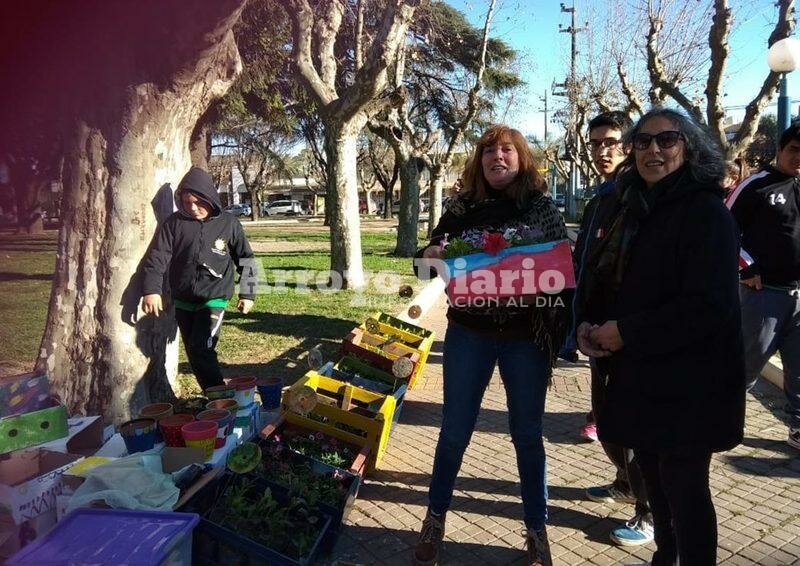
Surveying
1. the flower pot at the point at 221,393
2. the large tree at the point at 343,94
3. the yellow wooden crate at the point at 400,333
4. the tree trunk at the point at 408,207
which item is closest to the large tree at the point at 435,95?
the tree trunk at the point at 408,207

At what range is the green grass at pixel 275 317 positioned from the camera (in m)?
6.46

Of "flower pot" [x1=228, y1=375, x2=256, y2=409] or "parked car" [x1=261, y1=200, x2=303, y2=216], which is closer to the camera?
"flower pot" [x1=228, y1=375, x2=256, y2=409]

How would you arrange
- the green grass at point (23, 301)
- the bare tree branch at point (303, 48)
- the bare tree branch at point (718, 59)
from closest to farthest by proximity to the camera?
1. the green grass at point (23, 301)
2. the bare tree branch at point (718, 59)
3. the bare tree branch at point (303, 48)

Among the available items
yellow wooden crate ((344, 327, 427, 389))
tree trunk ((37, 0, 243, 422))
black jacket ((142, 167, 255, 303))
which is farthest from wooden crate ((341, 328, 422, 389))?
tree trunk ((37, 0, 243, 422))

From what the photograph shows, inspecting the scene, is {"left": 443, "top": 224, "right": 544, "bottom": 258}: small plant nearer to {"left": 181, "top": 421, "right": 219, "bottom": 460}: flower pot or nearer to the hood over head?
{"left": 181, "top": 421, "right": 219, "bottom": 460}: flower pot

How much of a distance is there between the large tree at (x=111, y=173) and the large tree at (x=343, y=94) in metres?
5.64

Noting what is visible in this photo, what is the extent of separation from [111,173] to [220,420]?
188 cm

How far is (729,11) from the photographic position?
7.82 metres

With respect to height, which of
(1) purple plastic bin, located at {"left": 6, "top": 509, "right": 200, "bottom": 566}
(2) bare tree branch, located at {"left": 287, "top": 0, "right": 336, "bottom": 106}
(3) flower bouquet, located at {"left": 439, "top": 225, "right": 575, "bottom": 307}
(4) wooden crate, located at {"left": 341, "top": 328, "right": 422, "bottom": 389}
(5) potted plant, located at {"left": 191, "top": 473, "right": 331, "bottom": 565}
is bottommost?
(5) potted plant, located at {"left": 191, "top": 473, "right": 331, "bottom": 565}

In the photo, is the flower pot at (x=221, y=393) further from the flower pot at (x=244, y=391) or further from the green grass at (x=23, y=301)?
the green grass at (x=23, y=301)

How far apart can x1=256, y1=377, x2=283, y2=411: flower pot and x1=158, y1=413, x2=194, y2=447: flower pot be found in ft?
3.01

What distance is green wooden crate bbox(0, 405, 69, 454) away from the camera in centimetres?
264

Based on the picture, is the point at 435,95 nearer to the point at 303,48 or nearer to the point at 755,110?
the point at 303,48

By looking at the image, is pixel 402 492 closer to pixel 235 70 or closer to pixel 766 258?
pixel 766 258
